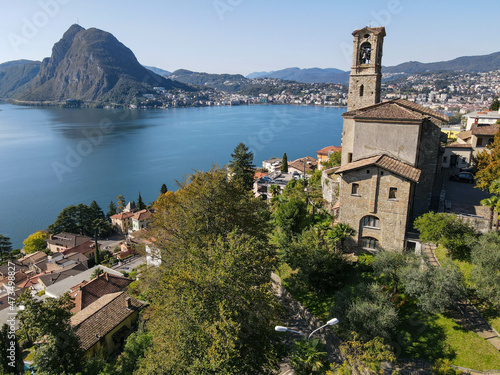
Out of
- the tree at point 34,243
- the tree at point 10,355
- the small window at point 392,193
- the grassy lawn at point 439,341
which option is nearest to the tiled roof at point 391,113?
the small window at point 392,193

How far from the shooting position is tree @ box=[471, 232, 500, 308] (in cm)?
1287

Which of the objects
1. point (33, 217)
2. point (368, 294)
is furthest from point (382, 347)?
point (33, 217)

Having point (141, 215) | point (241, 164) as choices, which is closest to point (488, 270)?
point (241, 164)

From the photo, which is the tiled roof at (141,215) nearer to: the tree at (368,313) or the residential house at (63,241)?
the residential house at (63,241)

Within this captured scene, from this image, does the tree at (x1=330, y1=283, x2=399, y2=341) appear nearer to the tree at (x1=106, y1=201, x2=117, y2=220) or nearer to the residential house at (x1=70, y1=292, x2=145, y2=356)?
the residential house at (x1=70, y1=292, x2=145, y2=356)

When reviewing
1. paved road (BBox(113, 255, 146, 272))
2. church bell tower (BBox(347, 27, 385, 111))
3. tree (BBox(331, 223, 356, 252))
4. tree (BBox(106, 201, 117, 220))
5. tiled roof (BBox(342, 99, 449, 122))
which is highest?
church bell tower (BBox(347, 27, 385, 111))

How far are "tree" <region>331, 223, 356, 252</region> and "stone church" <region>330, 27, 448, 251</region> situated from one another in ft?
0.98

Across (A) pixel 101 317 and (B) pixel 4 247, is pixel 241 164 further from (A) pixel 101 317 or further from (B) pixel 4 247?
(B) pixel 4 247

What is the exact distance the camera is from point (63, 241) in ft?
173

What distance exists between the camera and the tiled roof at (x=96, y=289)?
78.6ft

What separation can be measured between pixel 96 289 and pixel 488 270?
25612mm

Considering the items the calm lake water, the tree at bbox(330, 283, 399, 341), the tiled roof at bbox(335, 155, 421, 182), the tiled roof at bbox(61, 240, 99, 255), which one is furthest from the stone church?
the calm lake water

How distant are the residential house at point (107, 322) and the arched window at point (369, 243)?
1486 centimetres

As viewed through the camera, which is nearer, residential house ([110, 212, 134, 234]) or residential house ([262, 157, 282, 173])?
residential house ([110, 212, 134, 234])
